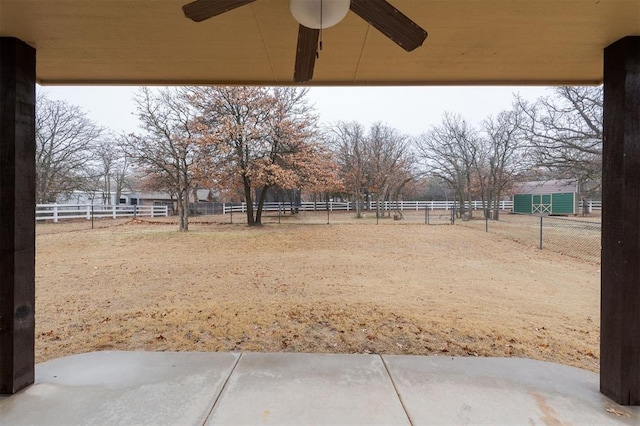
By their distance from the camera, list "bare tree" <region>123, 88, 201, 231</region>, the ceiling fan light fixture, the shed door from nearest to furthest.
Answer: the ceiling fan light fixture, "bare tree" <region>123, 88, 201, 231</region>, the shed door

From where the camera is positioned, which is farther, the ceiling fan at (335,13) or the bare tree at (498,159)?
the bare tree at (498,159)

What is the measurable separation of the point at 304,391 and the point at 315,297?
2.94m

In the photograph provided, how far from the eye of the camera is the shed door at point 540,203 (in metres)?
26.0

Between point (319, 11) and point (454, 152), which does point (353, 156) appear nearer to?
point (454, 152)

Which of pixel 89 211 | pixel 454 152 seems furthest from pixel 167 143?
pixel 454 152

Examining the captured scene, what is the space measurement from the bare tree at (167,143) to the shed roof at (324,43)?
9.71 metres

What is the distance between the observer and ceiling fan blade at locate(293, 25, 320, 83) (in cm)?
170

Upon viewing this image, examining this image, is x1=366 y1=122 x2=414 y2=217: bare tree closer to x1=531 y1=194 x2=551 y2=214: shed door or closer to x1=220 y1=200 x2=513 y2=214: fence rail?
x1=220 y1=200 x2=513 y2=214: fence rail

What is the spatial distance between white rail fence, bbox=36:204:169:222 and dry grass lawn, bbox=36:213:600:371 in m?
4.96

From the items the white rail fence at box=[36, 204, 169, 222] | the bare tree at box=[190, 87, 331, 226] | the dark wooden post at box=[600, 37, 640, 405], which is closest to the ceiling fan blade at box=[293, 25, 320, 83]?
the dark wooden post at box=[600, 37, 640, 405]

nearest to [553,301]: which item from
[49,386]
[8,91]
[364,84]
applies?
[364,84]

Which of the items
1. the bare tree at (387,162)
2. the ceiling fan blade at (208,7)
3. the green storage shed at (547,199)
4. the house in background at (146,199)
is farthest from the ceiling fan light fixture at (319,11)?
the house in background at (146,199)

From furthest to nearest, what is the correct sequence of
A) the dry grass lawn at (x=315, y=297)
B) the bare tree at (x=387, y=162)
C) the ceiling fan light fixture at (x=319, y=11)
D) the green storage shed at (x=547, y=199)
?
1. the green storage shed at (x=547, y=199)
2. the bare tree at (x=387, y=162)
3. the dry grass lawn at (x=315, y=297)
4. the ceiling fan light fixture at (x=319, y=11)

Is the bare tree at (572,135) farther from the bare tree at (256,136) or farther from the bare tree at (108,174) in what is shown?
the bare tree at (108,174)
